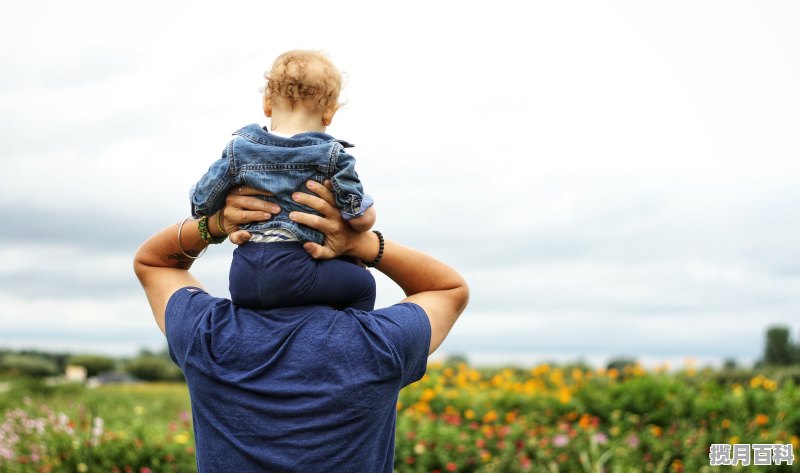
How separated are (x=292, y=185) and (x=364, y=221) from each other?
22 centimetres

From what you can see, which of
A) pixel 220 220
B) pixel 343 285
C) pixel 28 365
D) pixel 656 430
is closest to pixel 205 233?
pixel 220 220

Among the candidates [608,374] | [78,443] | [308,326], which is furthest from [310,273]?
[608,374]

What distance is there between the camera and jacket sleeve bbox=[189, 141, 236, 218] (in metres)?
2.24

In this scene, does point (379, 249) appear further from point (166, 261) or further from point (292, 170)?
point (166, 261)

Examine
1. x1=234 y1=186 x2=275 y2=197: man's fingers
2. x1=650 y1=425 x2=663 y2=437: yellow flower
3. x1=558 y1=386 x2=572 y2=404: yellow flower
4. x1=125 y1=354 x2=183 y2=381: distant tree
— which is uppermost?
x1=234 y1=186 x2=275 y2=197: man's fingers

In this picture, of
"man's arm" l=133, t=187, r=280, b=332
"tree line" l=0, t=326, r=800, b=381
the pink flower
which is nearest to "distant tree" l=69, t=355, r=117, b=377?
"tree line" l=0, t=326, r=800, b=381

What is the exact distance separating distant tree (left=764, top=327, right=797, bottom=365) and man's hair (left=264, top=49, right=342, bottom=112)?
15.5 m

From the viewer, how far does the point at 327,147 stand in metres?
2.18

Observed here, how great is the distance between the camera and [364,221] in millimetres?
2234

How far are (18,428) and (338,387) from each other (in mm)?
5913

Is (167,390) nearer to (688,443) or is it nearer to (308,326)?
(688,443)

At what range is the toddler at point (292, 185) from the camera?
2.14m

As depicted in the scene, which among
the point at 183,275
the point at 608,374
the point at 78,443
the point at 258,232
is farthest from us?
the point at 608,374

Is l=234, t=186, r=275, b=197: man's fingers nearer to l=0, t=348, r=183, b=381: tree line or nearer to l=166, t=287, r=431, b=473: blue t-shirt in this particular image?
l=166, t=287, r=431, b=473: blue t-shirt
